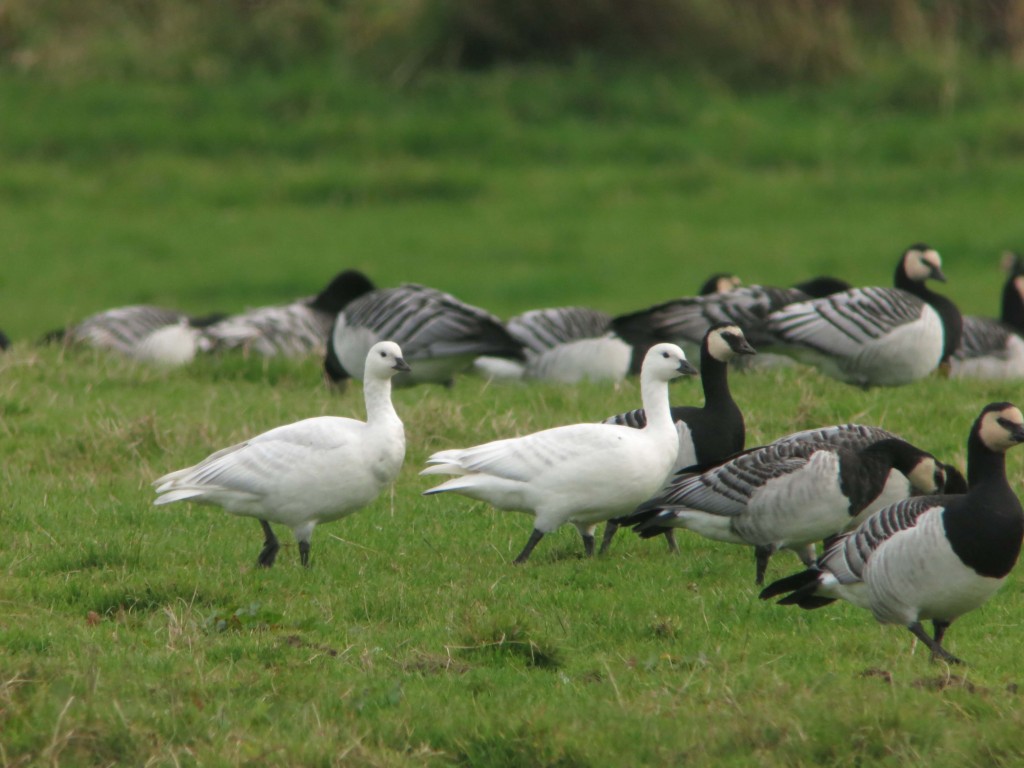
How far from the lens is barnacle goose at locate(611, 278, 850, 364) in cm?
1309

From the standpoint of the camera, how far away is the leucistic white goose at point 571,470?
801 centimetres

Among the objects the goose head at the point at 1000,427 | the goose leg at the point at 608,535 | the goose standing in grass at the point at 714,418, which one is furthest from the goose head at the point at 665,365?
the goose head at the point at 1000,427

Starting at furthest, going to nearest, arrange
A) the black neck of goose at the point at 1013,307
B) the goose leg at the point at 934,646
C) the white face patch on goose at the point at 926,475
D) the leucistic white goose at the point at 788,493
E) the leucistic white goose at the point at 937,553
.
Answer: the black neck of goose at the point at 1013,307, the white face patch on goose at the point at 926,475, the leucistic white goose at the point at 788,493, the goose leg at the point at 934,646, the leucistic white goose at the point at 937,553

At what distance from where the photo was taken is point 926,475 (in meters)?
7.99

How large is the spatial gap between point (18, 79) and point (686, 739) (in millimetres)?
24639

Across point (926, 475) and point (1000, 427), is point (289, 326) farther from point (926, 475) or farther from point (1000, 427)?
point (1000, 427)

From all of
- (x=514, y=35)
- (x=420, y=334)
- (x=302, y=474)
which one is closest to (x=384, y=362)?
(x=302, y=474)

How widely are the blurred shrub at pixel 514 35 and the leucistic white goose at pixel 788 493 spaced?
1902cm

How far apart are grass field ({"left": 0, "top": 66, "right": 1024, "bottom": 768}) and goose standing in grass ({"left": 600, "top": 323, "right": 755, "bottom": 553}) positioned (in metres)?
0.67

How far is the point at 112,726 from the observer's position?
591 cm

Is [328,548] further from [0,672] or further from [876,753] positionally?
[876,753]

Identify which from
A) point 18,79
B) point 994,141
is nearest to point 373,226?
point 18,79

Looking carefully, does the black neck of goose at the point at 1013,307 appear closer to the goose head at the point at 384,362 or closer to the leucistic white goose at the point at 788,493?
the leucistic white goose at the point at 788,493

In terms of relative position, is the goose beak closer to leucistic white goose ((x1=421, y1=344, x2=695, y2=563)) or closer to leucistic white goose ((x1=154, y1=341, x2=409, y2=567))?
leucistic white goose ((x1=421, y1=344, x2=695, y2=563))
